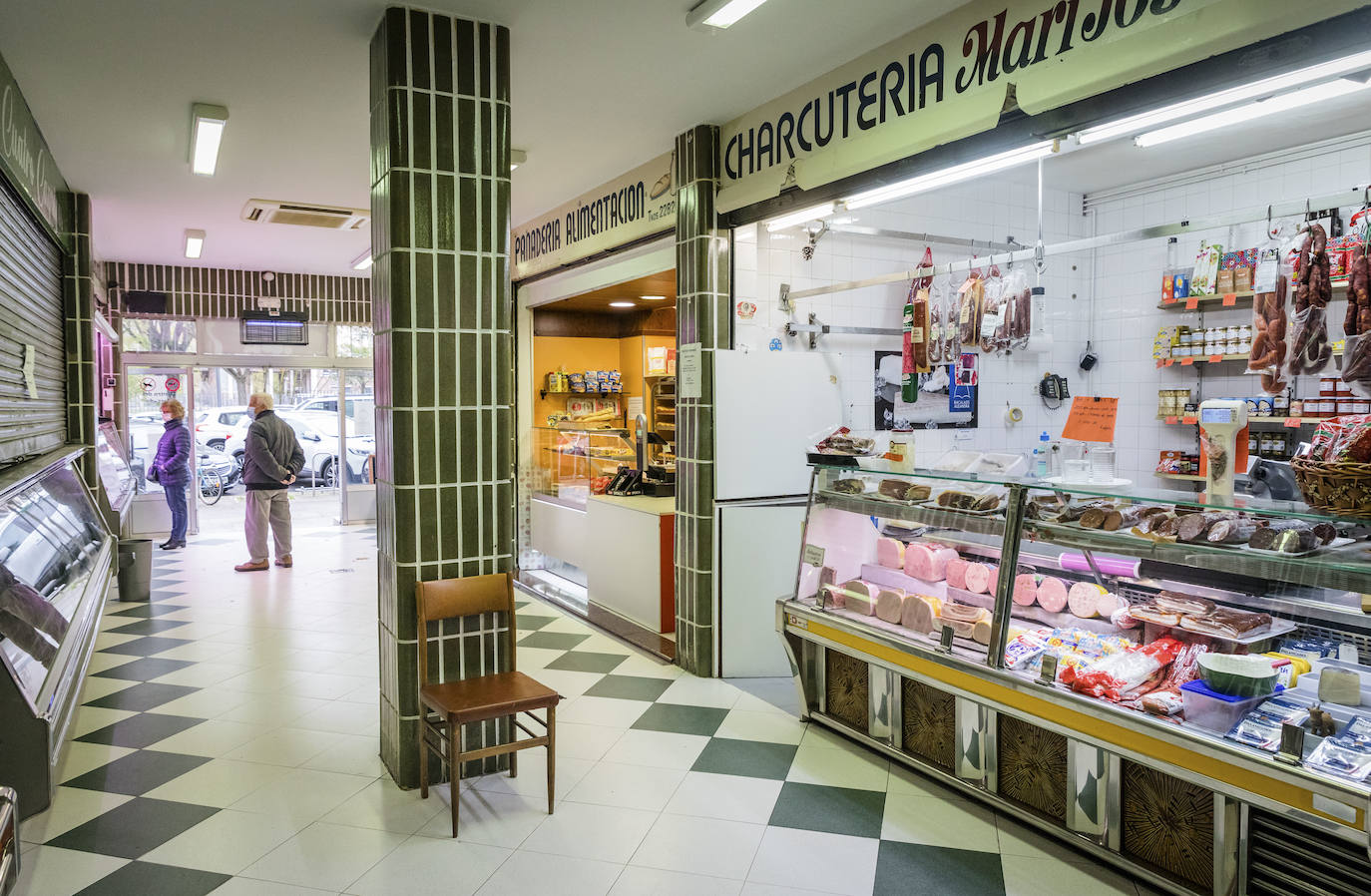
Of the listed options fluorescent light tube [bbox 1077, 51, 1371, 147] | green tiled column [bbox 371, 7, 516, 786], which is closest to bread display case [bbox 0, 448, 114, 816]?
green tiled column [bbox 371, 7, 516, 786]

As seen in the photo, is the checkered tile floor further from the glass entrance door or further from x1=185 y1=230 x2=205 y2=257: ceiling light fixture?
the glass entrance door

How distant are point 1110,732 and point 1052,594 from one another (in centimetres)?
70

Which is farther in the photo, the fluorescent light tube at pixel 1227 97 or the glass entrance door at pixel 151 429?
the glass entrance door at pixel 151 429

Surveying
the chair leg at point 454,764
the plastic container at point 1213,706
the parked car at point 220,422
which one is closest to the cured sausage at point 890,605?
the plastic container at point 1213,706

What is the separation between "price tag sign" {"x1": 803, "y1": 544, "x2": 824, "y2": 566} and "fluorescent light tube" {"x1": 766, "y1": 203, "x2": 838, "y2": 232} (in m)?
1.75

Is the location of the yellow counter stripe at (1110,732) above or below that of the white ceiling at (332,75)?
below

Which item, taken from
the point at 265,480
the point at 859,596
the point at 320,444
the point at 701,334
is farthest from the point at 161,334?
the point at 859,596

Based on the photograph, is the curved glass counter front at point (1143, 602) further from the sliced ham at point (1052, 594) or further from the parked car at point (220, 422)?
the parked car at point (220, 422)

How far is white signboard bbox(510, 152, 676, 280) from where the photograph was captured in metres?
5.48

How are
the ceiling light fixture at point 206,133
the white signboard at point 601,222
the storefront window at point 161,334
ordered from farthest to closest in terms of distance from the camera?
1. the storefront window at point 161,334
2. the white signboard at point 601,222
3. the ceiling light fixture at point 206,133

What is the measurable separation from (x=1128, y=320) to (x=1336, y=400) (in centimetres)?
168

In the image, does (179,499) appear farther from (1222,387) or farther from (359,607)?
(1222,387)

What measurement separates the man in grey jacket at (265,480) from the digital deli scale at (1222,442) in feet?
25.7

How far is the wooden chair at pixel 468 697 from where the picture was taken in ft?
10.4
